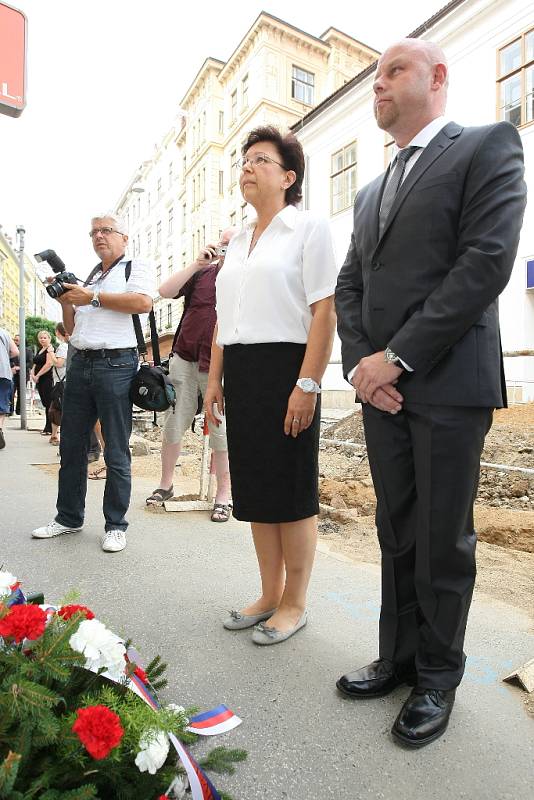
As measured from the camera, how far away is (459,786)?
4.95 ft

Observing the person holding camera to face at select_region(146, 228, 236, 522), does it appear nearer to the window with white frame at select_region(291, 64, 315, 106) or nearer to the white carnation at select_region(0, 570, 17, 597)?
the white carnation at select_region(0, 570, 17, 597)

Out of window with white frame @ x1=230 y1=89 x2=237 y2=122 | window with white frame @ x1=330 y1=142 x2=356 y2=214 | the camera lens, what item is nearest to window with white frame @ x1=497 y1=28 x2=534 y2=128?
window with white frame @ x1=330 y1=142 x2=356 y2=214

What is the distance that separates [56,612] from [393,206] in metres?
1.57

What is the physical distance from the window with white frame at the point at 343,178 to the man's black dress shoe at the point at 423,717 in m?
18.6

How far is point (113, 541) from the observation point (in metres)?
3.45

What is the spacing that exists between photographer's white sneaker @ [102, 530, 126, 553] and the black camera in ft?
4.82

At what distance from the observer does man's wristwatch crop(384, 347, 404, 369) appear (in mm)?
1767

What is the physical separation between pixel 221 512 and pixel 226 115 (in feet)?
105

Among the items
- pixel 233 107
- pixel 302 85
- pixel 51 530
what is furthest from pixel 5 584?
pixel 233 107

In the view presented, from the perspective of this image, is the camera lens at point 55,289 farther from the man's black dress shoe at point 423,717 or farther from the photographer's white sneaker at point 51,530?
the man's black dress shoe at point 423,717

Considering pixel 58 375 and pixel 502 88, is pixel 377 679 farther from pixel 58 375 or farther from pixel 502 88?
pixel 502 88

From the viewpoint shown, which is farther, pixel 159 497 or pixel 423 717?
pixel 159 497

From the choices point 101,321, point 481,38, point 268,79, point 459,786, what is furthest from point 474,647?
point 268,79

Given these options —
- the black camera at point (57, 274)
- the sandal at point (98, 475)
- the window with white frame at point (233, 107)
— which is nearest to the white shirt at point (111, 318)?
the black camera at point (57, 274)
